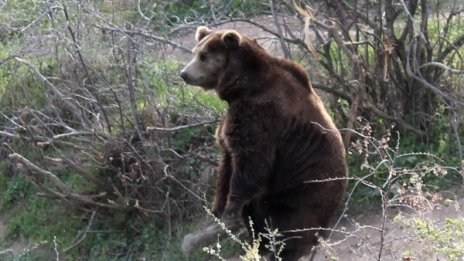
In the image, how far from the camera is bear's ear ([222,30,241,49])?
6.21 metres

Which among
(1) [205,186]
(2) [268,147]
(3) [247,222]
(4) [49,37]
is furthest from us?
(4) [49,37]

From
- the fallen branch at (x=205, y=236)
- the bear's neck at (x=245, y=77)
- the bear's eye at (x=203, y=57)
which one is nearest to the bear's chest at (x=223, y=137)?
the bear's neck at (x=245, y=77)

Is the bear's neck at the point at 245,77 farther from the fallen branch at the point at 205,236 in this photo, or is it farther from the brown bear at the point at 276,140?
the fallen branch at the point at 205,236

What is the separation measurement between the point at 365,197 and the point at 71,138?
9.73 ft

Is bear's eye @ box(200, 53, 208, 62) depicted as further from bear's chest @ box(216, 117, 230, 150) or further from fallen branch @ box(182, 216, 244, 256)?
fallen branch @ box(182, 216, 244, 256)

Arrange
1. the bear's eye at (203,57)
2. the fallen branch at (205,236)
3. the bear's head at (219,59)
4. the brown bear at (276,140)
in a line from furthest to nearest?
the fallen branch at (205,236) < the bear's eye at (203,57) < the bear's head at (219,59) < the brown bear at (276,140)

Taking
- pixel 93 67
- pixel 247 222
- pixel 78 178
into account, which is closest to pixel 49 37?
pixel 93 67

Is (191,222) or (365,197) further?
(191,222)

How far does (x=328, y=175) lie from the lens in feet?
20.3

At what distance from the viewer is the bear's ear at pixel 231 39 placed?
6.21 m

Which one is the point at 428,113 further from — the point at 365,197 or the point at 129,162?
the point at 129,162

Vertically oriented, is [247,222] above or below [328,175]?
below

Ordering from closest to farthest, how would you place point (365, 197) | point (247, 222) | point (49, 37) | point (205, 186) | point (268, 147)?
point (268, 147) → point (247, 222) → point (365, 197) → point (205, 186) → point (49, 37)

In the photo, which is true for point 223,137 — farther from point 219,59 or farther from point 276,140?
point 219,59
